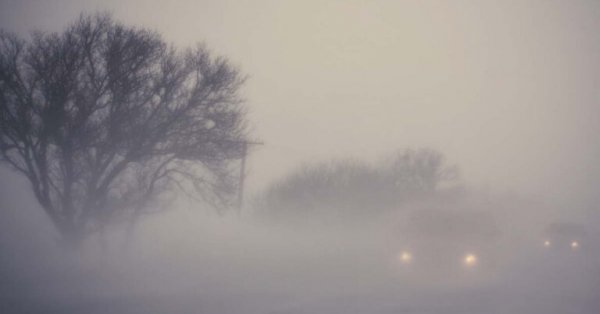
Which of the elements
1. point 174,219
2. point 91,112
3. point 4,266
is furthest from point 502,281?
point 174,219

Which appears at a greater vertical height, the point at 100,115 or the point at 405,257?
the point at 100,115

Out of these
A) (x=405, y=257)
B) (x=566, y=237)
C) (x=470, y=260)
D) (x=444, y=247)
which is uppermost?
(x=566, y=237)

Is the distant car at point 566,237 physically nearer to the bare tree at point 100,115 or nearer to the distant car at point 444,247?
the distant car at point 444,247

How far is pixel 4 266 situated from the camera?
13016 mm

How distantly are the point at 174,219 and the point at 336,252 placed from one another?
460 inches

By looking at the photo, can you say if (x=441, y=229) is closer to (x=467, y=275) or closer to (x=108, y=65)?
(x=467, y=275)

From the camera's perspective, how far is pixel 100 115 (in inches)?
531

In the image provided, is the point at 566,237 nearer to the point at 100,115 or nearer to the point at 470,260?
the point at 470,260

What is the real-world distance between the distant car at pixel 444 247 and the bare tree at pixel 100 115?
6640 millimetres

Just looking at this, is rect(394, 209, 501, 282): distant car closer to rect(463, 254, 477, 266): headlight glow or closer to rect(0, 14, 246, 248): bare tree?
rect(463, 254, 477, 266): headlight glow

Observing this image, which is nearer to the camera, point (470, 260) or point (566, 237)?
point (470, 260)

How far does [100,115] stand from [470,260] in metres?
12.1

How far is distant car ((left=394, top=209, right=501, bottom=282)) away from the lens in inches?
557

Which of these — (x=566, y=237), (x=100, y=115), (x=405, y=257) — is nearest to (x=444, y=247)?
(x=405, y=257)
